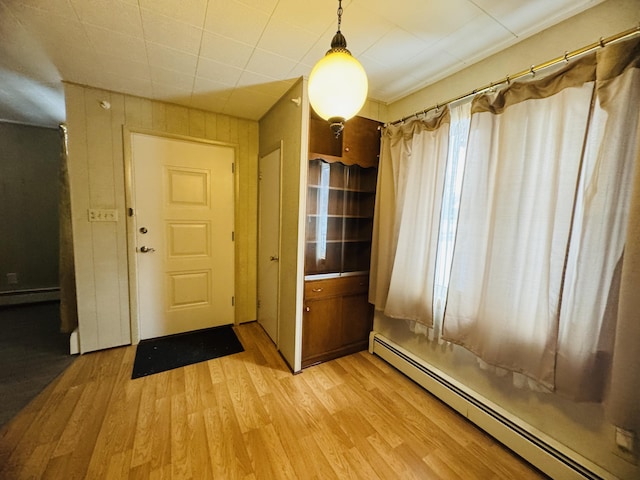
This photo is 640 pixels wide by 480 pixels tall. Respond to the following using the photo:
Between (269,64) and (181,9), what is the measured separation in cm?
58

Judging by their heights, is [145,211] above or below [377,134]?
below

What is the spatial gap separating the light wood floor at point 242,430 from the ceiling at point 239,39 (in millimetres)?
2295

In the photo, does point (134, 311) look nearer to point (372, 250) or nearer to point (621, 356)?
point (372, 250)

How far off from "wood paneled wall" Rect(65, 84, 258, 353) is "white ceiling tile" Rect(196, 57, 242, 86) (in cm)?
71

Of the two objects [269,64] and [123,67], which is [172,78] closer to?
[123,67]

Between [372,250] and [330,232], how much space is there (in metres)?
0.42

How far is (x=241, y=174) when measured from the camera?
2.74 metres

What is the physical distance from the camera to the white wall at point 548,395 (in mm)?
1119

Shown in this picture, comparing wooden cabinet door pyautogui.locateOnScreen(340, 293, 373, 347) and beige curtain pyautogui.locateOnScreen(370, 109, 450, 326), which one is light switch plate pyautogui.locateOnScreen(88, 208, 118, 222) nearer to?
wooden cabinet door pyautogui.locateOnScreen(340, 293, 373, 347)

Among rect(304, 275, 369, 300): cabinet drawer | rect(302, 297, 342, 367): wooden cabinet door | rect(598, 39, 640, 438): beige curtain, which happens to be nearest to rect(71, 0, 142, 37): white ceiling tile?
rect(304, 275, 369, 300): cabinet drawer

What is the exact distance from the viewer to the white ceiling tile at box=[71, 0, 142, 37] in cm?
123

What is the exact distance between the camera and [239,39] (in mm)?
1475

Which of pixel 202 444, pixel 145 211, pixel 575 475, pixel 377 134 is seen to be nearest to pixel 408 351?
pixel 575 475

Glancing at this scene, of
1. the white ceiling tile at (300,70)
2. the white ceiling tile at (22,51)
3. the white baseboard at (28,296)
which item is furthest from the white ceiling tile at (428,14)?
the white baseboard at (28,296)
